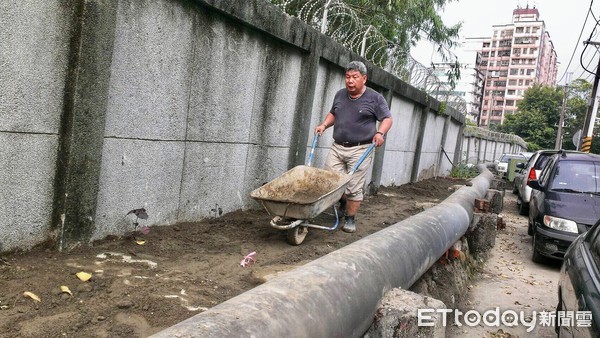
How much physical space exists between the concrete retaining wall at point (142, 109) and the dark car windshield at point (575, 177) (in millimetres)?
4153

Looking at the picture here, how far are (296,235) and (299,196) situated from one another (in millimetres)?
468

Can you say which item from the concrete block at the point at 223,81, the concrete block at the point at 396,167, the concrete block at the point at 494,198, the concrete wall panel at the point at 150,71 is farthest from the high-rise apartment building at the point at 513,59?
the concrete wall panel at the point at 150,71

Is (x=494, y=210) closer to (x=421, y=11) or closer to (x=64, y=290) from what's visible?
(x=64, y=290)

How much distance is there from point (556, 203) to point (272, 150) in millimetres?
4258

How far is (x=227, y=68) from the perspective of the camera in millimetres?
4617

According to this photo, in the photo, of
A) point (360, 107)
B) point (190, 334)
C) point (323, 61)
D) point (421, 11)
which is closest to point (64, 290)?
point (190, 334)

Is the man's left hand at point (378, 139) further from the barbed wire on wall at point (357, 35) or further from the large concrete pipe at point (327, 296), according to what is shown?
the barbed wire on wall at point (357, 35)

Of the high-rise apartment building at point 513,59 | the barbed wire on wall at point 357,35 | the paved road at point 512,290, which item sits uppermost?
the high-rise apartment building at point 513,59

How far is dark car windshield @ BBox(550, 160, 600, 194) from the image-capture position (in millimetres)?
7035

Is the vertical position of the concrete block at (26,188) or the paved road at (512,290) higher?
the concrete block at (26,188)

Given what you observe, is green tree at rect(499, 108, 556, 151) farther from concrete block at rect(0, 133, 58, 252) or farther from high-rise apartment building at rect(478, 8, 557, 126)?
concrete block at rect(0, 133, 58, 252)

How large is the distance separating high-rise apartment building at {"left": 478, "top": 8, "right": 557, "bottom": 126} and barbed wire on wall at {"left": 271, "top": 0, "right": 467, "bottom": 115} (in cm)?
9836

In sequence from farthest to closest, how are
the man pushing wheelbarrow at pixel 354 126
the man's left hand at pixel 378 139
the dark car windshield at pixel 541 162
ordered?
1. the dark car windshield at pixel 541 162
2. the man pushing wheelbarrow at pixel 354 126
3. the man's left hand at pixel 378 139

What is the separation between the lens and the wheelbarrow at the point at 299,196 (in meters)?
4.13
